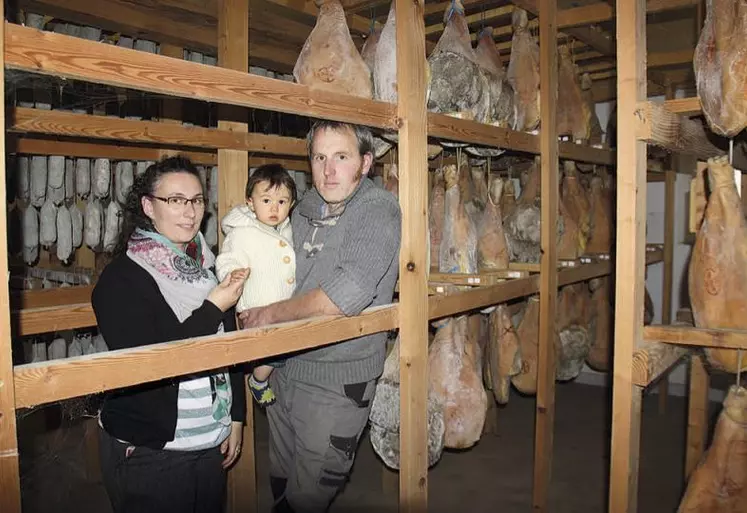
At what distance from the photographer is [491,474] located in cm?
435

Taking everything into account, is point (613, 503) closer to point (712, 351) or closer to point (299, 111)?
point (712, 351)

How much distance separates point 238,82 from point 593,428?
15.6ft

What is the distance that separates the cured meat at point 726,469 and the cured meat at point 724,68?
3.14ft

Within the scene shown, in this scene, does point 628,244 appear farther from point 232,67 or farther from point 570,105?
point 570,105

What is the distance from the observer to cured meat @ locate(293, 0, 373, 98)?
2.41m

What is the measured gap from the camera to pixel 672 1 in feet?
11.3

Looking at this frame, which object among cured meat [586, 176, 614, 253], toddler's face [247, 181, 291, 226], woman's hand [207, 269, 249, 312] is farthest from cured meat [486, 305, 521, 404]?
woman's hand [207, 269, 249, 312]

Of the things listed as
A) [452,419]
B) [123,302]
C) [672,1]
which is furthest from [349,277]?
[672,1]

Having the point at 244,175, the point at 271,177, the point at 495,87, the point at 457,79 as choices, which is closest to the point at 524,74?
the point at 495,87

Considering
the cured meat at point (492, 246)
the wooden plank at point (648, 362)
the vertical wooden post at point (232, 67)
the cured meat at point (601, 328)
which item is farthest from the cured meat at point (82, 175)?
the cured meat at point (601, 328)

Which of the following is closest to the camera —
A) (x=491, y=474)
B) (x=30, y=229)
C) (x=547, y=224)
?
(x=547, y=224)

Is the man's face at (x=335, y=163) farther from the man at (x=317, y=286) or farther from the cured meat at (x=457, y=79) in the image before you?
the cured meat at (x=457, y=79)

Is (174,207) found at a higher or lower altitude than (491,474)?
higher

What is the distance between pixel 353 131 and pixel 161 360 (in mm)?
1146
